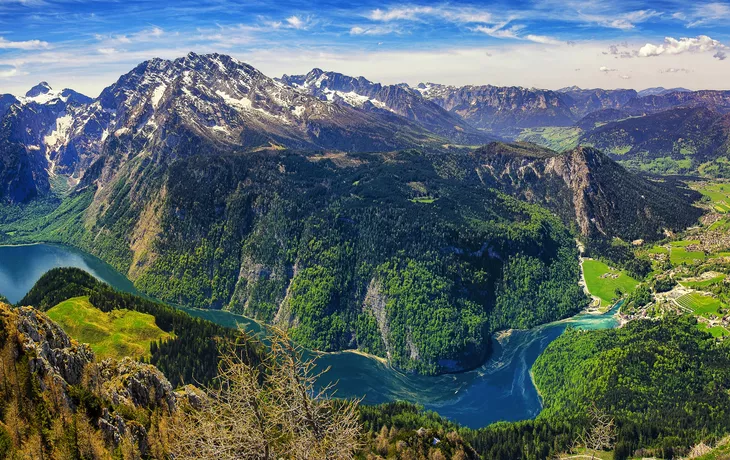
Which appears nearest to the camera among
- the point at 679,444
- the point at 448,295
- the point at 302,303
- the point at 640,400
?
the point at 679,444

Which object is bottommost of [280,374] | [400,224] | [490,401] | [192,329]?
[490,401]

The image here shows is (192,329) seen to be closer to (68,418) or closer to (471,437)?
(471,437)

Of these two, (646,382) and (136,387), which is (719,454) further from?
(136,387)

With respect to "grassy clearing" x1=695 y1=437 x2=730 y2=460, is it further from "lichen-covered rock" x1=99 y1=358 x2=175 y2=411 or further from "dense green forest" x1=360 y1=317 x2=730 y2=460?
"lichen-covered rock" x1=99 y1=358 x2=175 y2=411

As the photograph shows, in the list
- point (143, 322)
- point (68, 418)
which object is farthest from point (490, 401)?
point (68, 418)

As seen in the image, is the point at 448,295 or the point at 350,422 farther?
the point at 448,295

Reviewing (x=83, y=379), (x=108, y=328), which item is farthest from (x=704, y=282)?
(x=83, y=379)

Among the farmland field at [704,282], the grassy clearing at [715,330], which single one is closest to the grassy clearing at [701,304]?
the grassy clearing at [715,330]

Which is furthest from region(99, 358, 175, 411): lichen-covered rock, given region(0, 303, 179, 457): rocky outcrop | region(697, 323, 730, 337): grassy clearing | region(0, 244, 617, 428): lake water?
region(697, 323, 730, 337): grassy clearing
